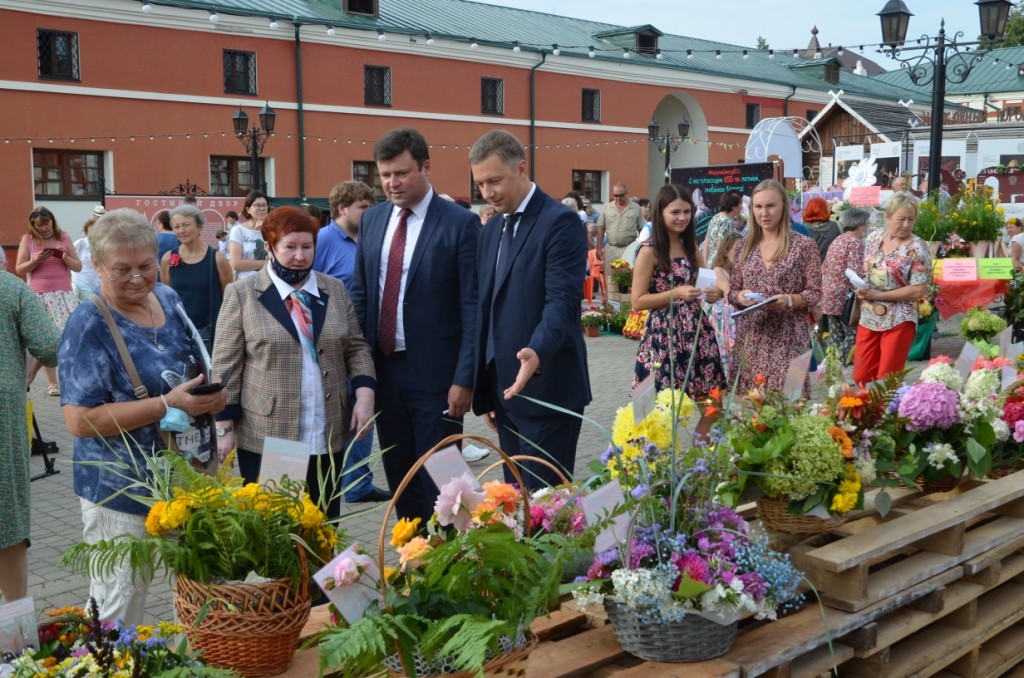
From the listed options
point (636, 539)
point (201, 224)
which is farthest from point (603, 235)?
point (636, 539)

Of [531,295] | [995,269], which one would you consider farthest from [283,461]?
[995,269]

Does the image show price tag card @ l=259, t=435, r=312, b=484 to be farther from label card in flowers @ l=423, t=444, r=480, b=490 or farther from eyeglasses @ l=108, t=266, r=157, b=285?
eyeglasses @ l=108, t=266, r=157, b=285

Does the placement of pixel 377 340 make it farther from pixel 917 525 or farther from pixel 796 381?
pixel 917 525

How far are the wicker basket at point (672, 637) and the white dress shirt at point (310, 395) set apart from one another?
1.73 metres

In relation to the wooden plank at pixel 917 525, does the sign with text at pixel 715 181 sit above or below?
above

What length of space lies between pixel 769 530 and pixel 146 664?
189cm

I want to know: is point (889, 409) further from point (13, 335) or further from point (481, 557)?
point (13, 335)

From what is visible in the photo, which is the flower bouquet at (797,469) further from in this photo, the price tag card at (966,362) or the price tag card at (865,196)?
the price tag card at (865,196)

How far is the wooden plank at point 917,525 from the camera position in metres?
2.71

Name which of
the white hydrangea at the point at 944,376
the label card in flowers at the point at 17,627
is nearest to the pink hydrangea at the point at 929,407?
the white hydrangea at the point at 944,376

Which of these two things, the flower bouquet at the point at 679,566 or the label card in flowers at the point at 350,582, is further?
the flower bouquet at the point at 679,566

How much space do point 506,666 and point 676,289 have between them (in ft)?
12.3

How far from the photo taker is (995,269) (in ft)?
24.6

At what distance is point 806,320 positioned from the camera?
18.6 ft
